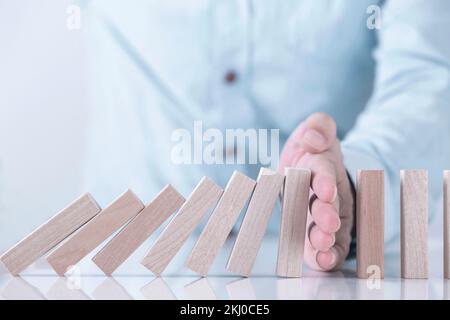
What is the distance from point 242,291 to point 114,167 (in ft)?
3.61

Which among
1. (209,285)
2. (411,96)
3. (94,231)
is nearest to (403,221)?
(209,285)

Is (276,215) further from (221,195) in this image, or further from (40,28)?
(221,195)

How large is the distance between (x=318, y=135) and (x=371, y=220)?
6.0 inches

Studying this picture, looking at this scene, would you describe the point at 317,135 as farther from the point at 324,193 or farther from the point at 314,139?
the point at 324,193

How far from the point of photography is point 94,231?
75cm

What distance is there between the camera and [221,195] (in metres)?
0.75

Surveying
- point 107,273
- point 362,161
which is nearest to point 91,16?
point 362,161

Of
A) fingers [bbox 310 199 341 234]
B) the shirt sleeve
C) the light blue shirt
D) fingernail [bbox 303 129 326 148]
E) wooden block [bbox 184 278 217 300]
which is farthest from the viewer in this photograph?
the light blue shirt

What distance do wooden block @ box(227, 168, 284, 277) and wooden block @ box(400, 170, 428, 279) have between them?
5.1 inches

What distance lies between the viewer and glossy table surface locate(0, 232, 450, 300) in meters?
0.62

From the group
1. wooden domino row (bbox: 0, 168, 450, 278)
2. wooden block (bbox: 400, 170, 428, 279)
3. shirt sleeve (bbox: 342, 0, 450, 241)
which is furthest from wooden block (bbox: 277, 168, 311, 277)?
shirt sleeve (bbox: 342, 0, 450, 241)

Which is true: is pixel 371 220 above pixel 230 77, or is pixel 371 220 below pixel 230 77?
below

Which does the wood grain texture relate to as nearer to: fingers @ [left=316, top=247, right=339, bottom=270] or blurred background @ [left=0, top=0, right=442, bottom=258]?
fingers @ [left=316, top=247, right=339, bottom=270]

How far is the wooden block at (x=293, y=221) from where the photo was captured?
755mm
